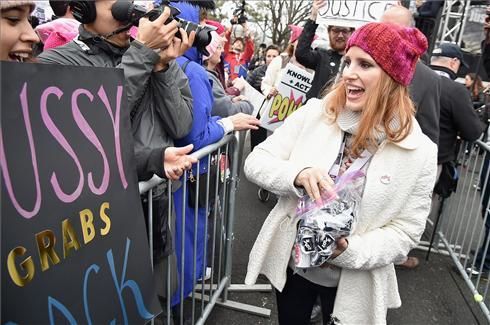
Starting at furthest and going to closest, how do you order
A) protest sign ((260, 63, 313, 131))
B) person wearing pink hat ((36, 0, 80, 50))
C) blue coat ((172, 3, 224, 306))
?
protest sign ((260, 63, 313, 131))
person wearing pink hat ((36, 0, 80, 50))
blue coat ((172, 3, 224, 306))

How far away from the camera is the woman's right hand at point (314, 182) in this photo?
1.53 meters

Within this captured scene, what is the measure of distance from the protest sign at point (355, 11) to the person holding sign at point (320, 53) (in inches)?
6.3

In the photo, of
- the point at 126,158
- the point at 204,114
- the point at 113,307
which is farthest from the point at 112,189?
the point at 204,114

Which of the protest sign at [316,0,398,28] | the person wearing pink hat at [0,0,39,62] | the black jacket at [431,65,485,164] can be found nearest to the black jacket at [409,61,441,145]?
the black jacket at [431,65,485,164]

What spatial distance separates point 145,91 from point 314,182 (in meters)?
0.89

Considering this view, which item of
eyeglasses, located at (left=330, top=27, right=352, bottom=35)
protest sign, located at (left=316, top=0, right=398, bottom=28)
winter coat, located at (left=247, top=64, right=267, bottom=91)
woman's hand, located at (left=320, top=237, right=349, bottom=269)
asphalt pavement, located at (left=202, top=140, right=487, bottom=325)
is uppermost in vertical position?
protest sign, located at (left=316, top=0, right=398, bottom=28)

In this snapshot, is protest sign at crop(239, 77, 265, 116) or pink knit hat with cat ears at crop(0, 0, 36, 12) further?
protest sign at crop(239, 77, 265, 116)

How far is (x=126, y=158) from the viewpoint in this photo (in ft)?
4.32

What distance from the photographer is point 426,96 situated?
10.1ft

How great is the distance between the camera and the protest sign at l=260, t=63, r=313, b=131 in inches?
146

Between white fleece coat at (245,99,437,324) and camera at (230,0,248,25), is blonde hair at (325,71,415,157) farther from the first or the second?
camera at (230,0,248,25)

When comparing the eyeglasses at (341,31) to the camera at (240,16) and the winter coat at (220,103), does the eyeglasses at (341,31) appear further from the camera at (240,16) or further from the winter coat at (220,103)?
the camera at (240,16)

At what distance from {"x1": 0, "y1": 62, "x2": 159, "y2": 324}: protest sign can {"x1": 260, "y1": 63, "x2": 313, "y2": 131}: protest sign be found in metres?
2.50

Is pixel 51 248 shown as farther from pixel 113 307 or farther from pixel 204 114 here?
pixel 204 114
